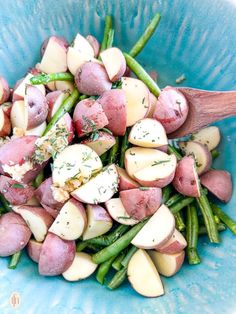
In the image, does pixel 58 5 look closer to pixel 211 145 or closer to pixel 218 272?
pixel 211 145

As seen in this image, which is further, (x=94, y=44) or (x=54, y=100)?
(x=94, y=44)

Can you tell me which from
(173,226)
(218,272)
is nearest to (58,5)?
(173,226)

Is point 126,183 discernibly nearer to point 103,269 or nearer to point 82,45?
point 103,269

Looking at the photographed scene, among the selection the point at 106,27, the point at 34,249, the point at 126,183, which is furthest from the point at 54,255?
the point at 106,27

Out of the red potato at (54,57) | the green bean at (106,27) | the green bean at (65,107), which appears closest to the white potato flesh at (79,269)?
the green bean at (65,107)

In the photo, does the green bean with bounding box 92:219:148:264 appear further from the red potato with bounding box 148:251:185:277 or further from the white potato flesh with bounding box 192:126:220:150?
the white potato flesh with bounding box 192:126:220:150

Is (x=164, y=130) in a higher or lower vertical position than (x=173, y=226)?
→ higher
